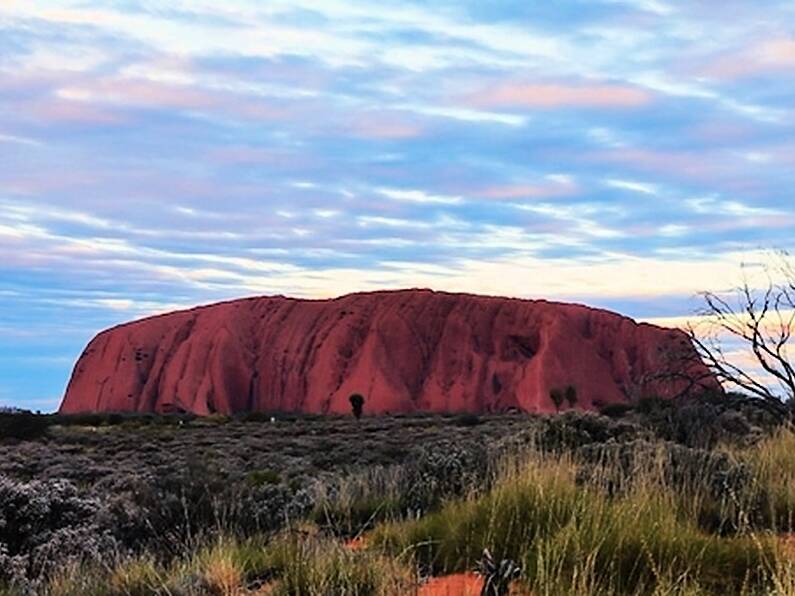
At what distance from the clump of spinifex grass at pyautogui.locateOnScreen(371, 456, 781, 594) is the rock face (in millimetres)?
63144

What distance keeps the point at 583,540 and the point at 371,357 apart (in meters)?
74.9

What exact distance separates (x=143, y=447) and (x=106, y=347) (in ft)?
225

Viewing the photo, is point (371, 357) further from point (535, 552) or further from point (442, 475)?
point (535, 552)

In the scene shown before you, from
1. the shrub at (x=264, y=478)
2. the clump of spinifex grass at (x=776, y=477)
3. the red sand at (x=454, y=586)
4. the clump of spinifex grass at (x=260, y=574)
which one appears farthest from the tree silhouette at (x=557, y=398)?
the red sand at (x=454, y=586)

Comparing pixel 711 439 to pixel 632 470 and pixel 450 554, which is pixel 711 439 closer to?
pixel 632 470

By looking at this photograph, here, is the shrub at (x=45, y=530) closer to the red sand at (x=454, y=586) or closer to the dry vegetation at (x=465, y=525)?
the dry vegetation at (x=465, y=525)

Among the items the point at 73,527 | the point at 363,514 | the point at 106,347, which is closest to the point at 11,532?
the point at 73,527

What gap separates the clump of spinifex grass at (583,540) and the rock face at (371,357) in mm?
63144

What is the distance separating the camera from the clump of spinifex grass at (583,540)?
6.36 metres

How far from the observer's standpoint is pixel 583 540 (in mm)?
6727

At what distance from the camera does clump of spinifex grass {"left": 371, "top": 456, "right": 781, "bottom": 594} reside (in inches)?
251

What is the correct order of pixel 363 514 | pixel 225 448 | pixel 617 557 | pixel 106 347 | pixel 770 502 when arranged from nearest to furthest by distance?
pixel 617 557
pixel 770 502
pixel 363 514
pixel 225 448
pixel 106 347

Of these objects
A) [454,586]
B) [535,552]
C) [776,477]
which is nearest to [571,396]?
[776,477]

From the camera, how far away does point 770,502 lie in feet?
28.8
